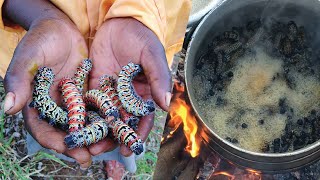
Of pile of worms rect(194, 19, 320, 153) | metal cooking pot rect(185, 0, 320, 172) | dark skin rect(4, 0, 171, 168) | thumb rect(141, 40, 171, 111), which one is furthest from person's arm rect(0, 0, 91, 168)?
pile of worms rect(194, 19, 320, 153)

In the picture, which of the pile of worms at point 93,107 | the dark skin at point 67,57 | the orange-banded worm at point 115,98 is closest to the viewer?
the dark skin at point 67,57

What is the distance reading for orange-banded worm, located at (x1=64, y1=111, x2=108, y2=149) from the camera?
8.03ft

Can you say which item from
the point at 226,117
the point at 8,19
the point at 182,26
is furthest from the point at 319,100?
the point at 8,19

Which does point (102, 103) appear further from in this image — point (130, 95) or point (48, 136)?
point (48, 136)

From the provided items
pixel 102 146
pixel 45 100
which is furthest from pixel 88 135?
pixel 45 100

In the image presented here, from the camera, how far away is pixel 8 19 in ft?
9.41

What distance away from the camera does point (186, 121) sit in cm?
320

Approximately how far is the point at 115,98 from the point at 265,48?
1.18 meters

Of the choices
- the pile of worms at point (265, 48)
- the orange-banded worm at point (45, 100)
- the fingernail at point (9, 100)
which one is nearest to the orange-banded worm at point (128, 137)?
the orange-banded worm at point (45, 100)

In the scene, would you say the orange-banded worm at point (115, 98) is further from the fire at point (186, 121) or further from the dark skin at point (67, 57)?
the fire at point (186, 121)

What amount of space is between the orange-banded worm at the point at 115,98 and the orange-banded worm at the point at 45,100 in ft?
0.96

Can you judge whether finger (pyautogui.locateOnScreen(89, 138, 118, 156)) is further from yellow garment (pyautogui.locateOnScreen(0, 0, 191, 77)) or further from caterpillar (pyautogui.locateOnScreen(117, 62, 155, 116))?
yellow garment (pyautogui.locateOnScreen(0, 0, 191, 77))

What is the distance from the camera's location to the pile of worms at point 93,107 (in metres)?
2.51

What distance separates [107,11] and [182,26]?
0.56 metres
